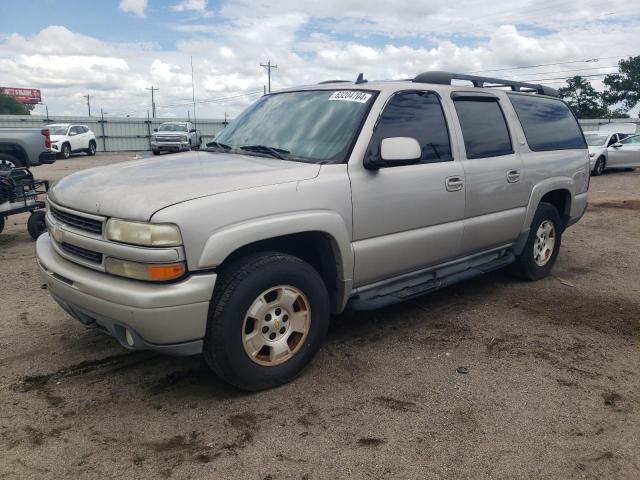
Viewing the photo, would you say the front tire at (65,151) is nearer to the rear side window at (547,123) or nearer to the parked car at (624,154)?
the parked car at (624,154)

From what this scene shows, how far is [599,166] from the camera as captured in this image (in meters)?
18.2

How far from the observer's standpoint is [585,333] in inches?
173

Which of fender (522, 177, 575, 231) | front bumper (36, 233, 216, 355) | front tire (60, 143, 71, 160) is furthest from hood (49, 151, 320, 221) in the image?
front tire (60, 143, 71, 160)

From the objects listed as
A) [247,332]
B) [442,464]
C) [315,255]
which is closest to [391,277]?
[315,255]

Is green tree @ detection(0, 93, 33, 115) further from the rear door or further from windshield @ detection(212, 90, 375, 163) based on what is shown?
the rear door

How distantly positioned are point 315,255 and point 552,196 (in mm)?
3293

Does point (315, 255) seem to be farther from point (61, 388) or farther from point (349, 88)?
point (61, 388)

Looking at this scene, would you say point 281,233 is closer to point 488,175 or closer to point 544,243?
point 488,175

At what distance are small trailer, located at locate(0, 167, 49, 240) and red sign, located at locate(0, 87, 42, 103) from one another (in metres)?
76.8

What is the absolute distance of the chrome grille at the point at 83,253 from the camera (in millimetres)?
3129

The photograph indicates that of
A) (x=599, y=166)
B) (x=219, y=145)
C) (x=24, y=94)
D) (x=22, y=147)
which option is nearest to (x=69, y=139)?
(x=22, y=147)

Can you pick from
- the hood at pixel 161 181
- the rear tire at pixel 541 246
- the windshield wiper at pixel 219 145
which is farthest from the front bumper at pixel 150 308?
the rear tire at pixel 541 246

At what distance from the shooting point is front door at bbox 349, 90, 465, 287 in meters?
3.73

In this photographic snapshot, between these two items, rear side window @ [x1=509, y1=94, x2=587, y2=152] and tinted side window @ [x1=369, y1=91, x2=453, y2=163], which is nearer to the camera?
tinted side window @ [x1=369, y1=91, x2=453, y2=163]
